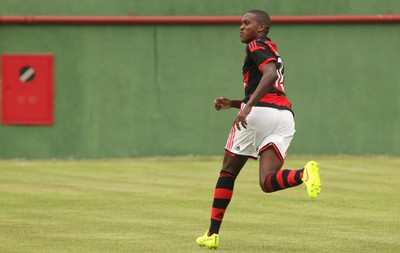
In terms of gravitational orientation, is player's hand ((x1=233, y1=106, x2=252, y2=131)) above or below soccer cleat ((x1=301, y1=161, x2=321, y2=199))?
above

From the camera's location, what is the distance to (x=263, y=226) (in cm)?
1197

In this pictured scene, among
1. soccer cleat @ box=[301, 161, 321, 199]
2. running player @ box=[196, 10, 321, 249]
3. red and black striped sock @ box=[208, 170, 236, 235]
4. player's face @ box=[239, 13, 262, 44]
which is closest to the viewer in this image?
soccer cleat @ box=[301, 161, 321, 199]

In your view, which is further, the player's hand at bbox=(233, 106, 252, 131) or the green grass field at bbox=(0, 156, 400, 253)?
the green grass field at bbox=(0, 156, 400, 253)

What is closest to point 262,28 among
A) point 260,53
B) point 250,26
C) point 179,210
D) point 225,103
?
point 250,26

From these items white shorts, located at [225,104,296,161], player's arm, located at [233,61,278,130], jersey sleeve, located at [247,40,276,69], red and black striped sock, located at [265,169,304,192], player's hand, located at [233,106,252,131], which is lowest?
red and black striped sock, located at [265,169,304,192]

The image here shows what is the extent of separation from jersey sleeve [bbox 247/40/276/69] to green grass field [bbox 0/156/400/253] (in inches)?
63.4

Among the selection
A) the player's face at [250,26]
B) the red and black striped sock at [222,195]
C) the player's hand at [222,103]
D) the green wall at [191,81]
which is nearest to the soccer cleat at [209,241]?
the red and black striped sock at [222,195]

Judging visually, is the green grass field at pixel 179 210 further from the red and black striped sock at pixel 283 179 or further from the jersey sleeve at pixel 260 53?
the jersey sleeve at pixel 260 53

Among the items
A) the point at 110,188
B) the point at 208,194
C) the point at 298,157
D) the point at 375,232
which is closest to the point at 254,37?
the point at 375,232

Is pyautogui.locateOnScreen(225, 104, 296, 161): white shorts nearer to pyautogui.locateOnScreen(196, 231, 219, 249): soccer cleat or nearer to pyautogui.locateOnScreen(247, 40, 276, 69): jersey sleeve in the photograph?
pyautogui.locateOnScreen(247, 40, 276, 69): jersey sleeve

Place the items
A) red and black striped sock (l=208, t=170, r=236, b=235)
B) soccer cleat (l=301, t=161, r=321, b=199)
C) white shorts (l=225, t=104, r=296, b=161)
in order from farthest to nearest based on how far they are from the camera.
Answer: red and black striped sock (l=208, t=170, r=236, b=235), white shorts (l=225, t=104, r=296, b=161), soccer cleat (l=301, t=161, r=321, b=199)

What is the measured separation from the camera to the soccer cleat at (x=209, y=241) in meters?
10.0

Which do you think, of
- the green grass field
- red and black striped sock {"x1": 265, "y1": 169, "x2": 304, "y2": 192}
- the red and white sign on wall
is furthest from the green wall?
red and black striped sock {"x1": 265, "y1": 169, "x2": 304, "y2": 192}

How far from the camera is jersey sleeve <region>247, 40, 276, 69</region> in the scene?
981 cm
